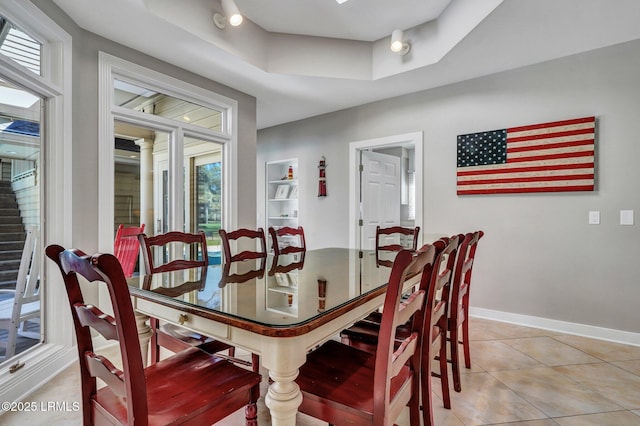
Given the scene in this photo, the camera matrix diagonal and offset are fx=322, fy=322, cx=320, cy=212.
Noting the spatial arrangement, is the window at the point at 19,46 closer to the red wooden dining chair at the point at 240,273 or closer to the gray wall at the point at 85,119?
the gray wall at the point at 85,119

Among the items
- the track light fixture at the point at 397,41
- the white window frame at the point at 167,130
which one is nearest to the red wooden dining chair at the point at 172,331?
the white window frame at the point at 167,130

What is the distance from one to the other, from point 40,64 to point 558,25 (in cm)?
388

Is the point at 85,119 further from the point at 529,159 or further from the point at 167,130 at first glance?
the point at 529,159

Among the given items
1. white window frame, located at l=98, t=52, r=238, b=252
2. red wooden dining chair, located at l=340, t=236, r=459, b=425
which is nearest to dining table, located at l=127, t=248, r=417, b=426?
red wooden dining chair, located at l=340, t=236, r=459, b=425

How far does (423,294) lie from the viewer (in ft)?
3.97

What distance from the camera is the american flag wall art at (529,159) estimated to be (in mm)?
2912

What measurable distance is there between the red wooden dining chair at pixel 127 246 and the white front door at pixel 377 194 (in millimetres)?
2673

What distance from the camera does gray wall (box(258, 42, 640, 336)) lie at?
2771 mm

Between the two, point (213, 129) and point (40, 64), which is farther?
point (213, 129)

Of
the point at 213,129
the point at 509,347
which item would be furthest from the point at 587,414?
the point at 213,129

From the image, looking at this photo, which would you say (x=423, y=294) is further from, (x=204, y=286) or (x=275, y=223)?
(x=275, y=223)

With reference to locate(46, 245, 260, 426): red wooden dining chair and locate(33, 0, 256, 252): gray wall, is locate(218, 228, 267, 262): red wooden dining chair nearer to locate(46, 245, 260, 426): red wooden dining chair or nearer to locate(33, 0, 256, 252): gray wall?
locate(46, 245, 260, 426): red wooden dining chair

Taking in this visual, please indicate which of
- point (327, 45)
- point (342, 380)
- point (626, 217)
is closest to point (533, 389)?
point (342, 380)

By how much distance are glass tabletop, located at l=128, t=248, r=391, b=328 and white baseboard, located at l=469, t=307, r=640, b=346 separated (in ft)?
6.74
